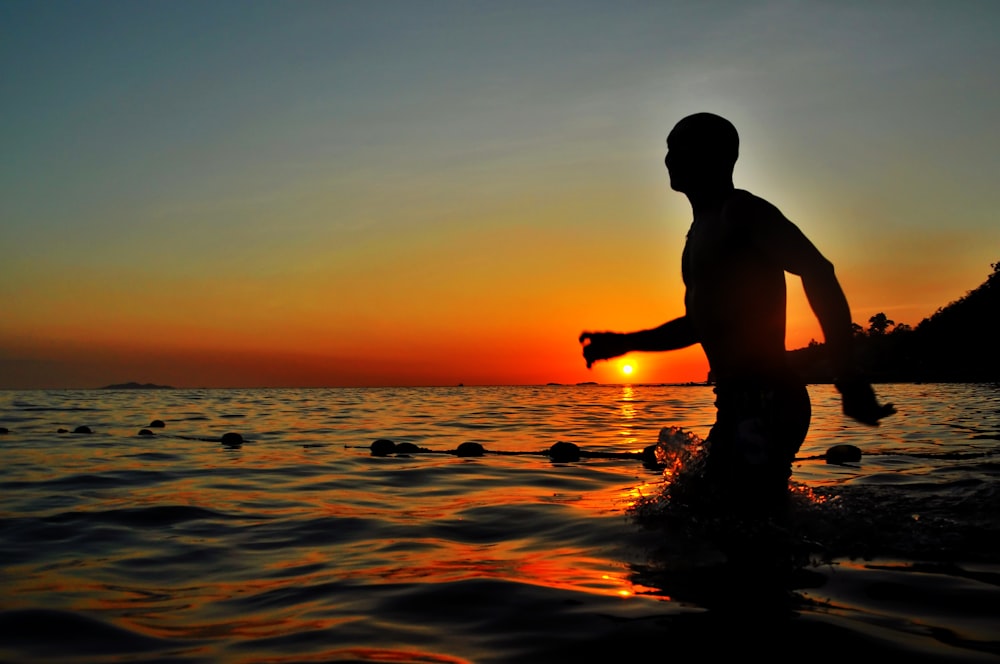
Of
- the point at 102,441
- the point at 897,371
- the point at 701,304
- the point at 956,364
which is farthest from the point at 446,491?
the point at 897,371

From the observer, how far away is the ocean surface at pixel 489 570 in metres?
3.01

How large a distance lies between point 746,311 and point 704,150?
42.1 inches

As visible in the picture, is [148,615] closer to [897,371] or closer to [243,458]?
[243,458]

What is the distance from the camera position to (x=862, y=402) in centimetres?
391

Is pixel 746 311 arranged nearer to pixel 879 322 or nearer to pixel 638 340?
pixel 638 340

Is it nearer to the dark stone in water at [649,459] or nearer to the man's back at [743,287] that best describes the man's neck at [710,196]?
the man's back at [743,287]

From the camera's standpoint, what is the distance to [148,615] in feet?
11.8

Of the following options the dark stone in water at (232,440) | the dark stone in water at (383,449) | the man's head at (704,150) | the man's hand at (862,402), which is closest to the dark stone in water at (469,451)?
the dark stone in water at (383,449)

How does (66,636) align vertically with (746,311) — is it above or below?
below

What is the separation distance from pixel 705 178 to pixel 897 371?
125450 mm

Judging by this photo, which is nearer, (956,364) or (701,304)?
(701,304)

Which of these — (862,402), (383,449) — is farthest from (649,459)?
(862,402)

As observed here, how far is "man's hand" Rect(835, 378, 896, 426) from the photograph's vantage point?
3.88 metres

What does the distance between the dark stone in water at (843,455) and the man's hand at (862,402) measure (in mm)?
6531
